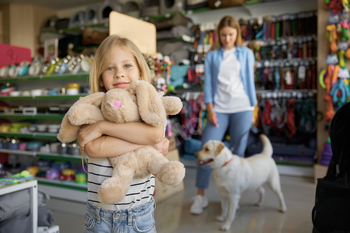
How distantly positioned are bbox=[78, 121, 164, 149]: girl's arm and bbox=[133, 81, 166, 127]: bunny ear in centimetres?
4

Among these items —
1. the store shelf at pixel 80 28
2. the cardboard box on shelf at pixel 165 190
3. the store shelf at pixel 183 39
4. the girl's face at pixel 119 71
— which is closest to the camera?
the girl's face at pixel 119 71

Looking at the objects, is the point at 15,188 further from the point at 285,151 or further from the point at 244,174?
the point at 285,151

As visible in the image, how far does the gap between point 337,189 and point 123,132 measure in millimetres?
1142

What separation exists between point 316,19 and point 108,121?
4011 mm

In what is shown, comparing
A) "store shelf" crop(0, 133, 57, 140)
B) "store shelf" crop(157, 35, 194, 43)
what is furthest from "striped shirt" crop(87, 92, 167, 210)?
"store shelf" crop(157, 35, 194, 43)

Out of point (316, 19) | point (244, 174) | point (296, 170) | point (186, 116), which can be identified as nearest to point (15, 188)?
point (244, 174)

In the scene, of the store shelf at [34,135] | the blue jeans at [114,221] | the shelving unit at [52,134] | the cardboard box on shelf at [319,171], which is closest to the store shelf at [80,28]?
the shelving unit at [52,134]

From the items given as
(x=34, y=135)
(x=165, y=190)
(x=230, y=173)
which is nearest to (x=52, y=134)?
(x=34, y=135)

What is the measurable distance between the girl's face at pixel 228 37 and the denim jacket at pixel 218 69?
→ 0.21ft

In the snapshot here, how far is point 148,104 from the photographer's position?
1001mm

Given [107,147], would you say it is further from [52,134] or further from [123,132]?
[52,134]

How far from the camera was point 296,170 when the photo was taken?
4125 millimetres

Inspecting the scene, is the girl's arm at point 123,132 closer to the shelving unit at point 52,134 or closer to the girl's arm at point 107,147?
the girl's arm at point 107,147

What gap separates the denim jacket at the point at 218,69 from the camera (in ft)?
8.93
